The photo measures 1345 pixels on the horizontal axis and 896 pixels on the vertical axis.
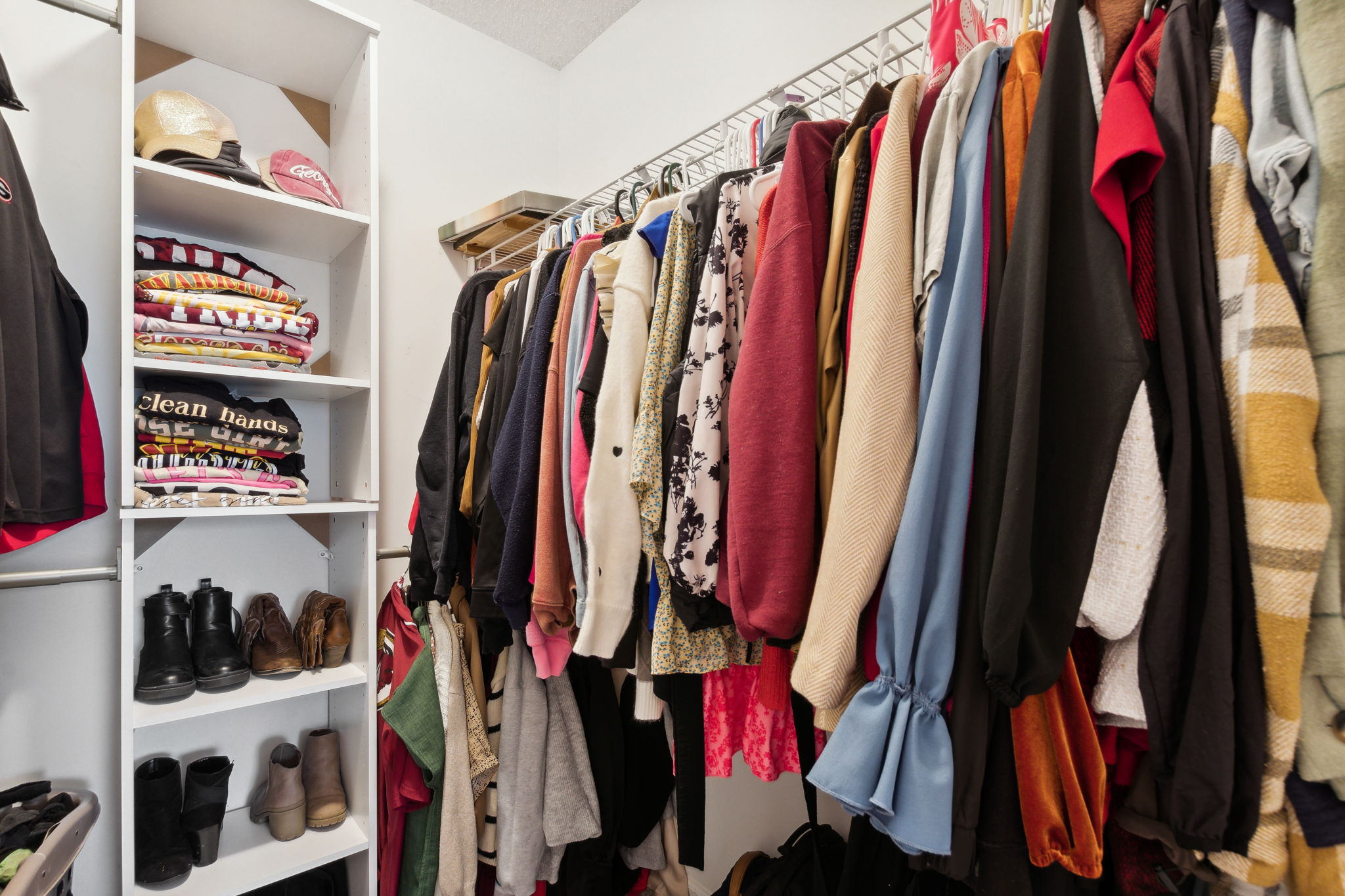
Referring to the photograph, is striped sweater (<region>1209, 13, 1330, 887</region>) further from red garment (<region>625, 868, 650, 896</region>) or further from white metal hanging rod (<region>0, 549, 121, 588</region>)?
white metal hanging rod (<region>0, 549, 121, 588</region>)

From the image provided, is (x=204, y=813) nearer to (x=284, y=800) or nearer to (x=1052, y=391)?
(x=284, y=800)

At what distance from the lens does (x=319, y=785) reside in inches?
58.1

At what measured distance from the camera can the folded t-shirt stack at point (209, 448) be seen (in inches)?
48.7

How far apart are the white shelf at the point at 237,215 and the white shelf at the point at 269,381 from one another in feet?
1.21

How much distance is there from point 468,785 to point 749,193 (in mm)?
1382

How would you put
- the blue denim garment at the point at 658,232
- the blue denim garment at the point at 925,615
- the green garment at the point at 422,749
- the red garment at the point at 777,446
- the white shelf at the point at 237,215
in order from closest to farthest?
the blue denim garment at the point at 925,615 < the red garment at the point at 777,446 < the blue denim garment at the point at 658,232 < the white shelf at the point at 237,215 < the green garment at the point at 422,749

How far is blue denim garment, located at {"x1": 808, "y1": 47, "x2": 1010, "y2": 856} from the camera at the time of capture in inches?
22.1

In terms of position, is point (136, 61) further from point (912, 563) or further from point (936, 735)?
point (936, 735)

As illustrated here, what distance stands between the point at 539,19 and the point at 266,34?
899 mm

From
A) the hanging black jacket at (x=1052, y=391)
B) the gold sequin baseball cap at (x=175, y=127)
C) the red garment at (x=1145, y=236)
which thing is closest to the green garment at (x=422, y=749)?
the gold sequin baseball cap at (x=175, y=127)

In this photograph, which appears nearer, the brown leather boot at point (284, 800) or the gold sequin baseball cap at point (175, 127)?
the gold sequin baseball cap at point (175, 127)

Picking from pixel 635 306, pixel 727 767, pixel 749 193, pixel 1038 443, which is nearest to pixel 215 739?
pixel 727 767

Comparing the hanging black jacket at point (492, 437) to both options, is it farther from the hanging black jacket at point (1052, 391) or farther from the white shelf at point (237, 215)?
A: the hanging black jacket at point (1052, 391)

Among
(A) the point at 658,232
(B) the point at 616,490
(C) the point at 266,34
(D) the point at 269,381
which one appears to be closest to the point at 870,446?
(B) the point at 616,490
